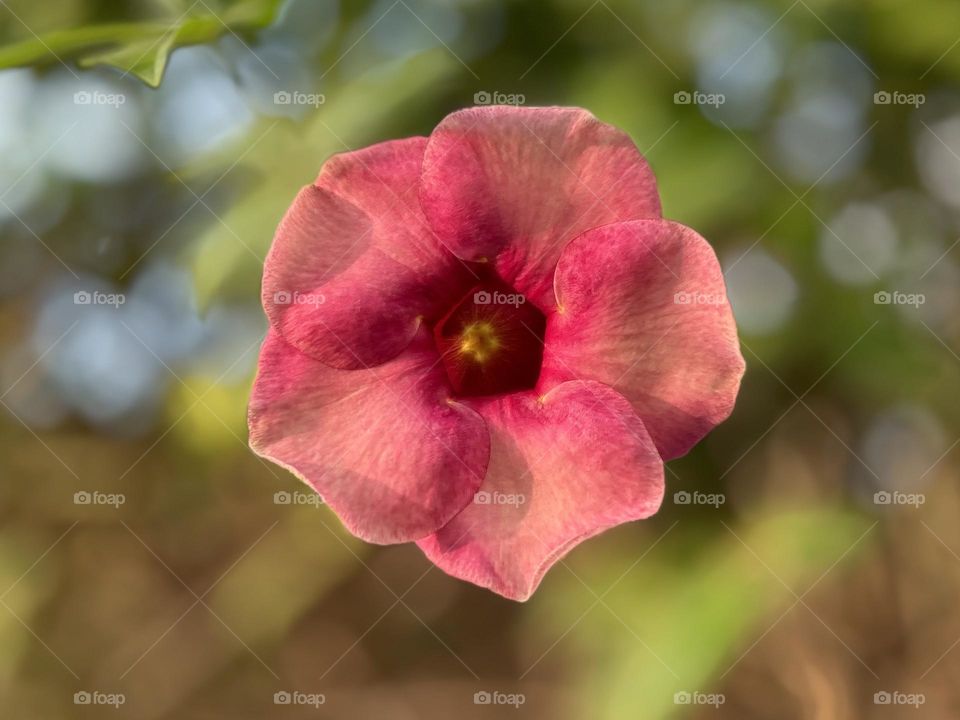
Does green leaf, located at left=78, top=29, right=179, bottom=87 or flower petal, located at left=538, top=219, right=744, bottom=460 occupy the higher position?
green leaf, located at left=78, top=29, right=179, bottom=87

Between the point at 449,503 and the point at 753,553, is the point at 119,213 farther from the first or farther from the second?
the point at 753,553

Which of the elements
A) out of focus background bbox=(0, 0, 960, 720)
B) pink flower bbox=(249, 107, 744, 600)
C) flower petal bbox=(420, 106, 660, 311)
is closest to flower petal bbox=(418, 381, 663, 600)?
pink flower bbox=(249, 107, 744, 600)

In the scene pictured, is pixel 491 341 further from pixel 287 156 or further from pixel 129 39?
pixel 129 39

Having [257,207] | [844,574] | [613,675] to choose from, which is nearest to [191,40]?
[257,207]

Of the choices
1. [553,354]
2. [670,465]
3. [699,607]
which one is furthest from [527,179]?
[699,607]

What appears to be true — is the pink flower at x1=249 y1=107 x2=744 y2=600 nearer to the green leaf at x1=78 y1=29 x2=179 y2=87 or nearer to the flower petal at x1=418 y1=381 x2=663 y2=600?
the flower petal at x1=418 y1=381 x2=663 y2=600

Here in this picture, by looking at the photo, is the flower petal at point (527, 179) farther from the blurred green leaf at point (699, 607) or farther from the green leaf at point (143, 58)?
the blurred green leaf at point (699, 607)

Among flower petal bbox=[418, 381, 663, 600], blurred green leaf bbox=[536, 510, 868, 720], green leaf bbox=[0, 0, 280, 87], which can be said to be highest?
green leaf bbox=[0, 0, 280, 87]
